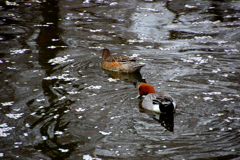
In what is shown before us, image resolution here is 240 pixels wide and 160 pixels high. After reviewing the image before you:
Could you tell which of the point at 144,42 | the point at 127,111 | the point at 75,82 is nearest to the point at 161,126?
the point at 127,111

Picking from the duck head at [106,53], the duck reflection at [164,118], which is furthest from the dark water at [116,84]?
the duck head at [106,53]

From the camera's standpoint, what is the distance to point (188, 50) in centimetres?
1004

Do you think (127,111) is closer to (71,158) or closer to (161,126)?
(161,126)

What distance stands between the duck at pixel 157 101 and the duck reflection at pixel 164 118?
81 mm

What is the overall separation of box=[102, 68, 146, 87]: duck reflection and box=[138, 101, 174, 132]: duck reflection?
166 cm

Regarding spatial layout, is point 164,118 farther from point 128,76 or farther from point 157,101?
point 128,76

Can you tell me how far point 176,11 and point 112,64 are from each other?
803 cm

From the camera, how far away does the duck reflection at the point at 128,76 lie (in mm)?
8047

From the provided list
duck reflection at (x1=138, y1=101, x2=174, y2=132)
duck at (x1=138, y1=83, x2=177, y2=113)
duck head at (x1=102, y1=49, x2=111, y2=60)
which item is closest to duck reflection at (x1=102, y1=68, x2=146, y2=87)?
duck head at (x1=102, y1=49, x2=111, y2=60)

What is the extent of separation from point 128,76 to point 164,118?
276cm

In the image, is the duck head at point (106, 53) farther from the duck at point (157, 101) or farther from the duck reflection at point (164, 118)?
the duck reflection at point (164, 118)

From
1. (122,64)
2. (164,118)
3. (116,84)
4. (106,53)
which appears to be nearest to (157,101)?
(164,118)

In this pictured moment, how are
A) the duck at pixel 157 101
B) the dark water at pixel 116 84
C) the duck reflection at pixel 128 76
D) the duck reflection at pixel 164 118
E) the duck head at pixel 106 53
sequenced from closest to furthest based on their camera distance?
the dark water at pixel 116 84, the duck reflection at pixel 164 118, the duck at pixel 157 101, the duck reflection at pixel 128 76, the duck head at pixel 106 53

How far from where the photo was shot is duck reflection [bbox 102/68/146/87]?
8047 mm
